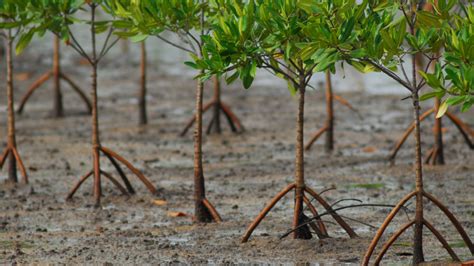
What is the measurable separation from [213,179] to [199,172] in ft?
7.60

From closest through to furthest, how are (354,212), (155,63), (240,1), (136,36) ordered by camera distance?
(240,1), (136,36), (354,212), (155,63)

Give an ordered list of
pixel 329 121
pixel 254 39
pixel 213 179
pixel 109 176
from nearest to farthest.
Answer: pixel 254 39, pixel 109 176, pixel 213 179, pixel 329 121

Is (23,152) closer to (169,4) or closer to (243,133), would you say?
(243,133)

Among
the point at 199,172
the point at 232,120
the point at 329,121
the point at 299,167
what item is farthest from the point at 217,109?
the point at 299,167

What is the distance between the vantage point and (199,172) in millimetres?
9305

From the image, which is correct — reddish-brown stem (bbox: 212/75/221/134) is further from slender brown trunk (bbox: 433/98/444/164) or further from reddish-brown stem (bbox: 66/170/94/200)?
reddish-brown stem (bbox: 66/170/94/200)

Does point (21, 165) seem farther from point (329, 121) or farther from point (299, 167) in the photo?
point (299, 167)

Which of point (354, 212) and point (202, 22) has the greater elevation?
point (202, 22)

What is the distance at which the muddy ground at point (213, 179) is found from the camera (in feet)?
27.6

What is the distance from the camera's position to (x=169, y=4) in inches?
341

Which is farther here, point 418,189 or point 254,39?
point 254,39

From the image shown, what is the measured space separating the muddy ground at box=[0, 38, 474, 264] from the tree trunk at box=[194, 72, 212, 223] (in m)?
0.15

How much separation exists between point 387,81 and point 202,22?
10.1m

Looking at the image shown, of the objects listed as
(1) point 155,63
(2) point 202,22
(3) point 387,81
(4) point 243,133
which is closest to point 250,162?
(4) point 243,133
